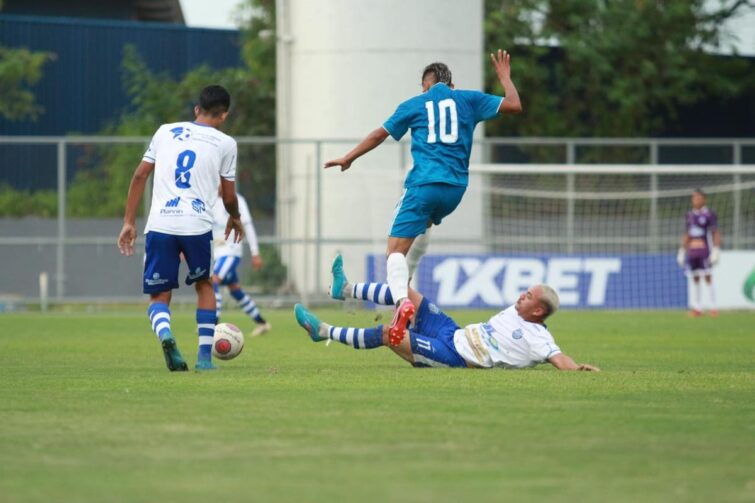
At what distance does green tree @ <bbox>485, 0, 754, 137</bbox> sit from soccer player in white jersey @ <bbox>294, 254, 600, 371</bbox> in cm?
2292

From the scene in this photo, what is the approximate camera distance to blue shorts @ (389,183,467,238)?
1166cm

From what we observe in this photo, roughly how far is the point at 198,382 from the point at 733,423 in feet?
11.9

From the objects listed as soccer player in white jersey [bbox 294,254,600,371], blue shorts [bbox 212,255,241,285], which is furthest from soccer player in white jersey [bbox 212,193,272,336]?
soccer player in white jersey [bbox 294,254,600,371]

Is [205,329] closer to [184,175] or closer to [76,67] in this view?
[184,175]

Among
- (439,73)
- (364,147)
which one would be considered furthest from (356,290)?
(439,73)

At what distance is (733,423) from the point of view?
308 inches

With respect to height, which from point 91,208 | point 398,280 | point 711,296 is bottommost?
point 711,296

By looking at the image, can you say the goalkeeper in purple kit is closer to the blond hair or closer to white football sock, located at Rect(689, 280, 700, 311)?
white football sock, located at Rect(689, 280, 700, 311)

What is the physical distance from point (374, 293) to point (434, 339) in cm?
90

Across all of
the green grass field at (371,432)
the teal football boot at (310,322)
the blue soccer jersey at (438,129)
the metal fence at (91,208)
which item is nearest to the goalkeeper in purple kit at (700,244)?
the metal fence at (91,208)

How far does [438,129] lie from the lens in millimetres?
11656

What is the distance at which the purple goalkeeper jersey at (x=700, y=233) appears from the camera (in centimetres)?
2488

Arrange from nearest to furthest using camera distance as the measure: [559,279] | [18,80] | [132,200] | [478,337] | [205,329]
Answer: [132,200] < [478,337] < [205,329] < [559,279] < [18,80]

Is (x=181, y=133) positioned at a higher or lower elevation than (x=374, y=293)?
higher
